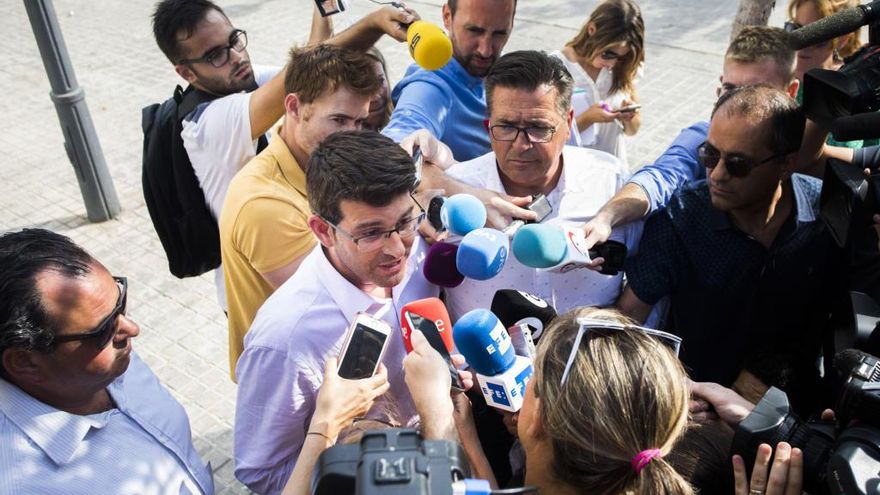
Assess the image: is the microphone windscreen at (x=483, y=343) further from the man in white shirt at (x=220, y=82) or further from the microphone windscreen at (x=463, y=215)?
the man in white shirt at (x=220, y=82)

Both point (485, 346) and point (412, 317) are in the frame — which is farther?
point (412, 317)

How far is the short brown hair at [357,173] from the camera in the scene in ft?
8.25

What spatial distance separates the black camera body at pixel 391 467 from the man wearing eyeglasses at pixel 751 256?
1584 millimetres

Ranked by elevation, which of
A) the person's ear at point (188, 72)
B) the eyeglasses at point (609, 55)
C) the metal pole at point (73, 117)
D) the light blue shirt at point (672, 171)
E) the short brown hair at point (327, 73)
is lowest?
the metal pole at point (73, 117)

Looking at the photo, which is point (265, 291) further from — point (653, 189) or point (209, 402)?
point (209, 402)

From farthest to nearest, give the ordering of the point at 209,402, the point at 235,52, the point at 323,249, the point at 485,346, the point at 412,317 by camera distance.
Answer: the point at 209,402 → the point at 235,52 → the point at 323,249 → the point at 412,317 → the point at 485,346

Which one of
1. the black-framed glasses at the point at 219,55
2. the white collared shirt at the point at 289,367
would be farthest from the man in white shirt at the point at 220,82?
the white collared shirt at the point at 289,367

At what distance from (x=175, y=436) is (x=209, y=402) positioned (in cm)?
239

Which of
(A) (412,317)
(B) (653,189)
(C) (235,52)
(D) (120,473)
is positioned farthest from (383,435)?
(C) (235,52)

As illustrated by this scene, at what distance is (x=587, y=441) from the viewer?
177 cm

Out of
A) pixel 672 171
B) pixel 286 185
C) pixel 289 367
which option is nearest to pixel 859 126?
pixel 672 171

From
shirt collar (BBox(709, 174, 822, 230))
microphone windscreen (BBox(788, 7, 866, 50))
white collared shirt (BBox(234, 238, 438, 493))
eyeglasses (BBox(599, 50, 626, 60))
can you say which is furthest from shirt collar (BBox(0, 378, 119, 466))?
eyeglasses (BBox(599, 50, 626, 60))

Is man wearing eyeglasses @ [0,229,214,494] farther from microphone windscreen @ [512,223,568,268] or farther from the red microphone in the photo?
microphone windscreen @ [512,223,568,268]

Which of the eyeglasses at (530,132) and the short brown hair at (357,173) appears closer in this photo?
the short brown hair at (357,173)
